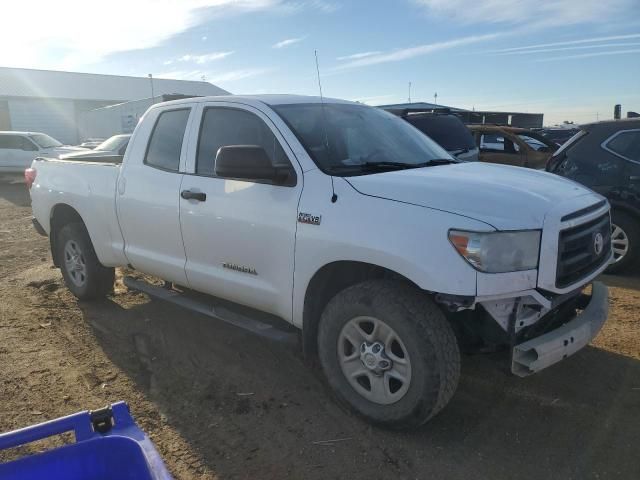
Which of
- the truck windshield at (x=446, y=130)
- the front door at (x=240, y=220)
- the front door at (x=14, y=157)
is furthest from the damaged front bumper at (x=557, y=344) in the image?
the front door at (x=14, y=157)

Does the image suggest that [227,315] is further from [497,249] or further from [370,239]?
[497,249]

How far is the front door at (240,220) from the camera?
3478 mm

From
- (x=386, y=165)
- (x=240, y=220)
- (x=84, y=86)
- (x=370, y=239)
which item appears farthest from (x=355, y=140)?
(x=84, y=86)

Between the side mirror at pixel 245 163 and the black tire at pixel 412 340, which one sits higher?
the side mirror at pixel 245 163

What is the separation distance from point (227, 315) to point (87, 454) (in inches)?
81.9

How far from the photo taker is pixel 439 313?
2922 mm

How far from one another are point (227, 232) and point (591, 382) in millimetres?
2680

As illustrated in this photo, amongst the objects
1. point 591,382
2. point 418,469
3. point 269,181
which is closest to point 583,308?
point 591,382

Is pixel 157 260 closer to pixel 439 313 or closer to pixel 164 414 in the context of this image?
pixel 164 414

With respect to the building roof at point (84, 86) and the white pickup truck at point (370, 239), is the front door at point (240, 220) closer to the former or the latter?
the white pickup truck at point (370, 239)

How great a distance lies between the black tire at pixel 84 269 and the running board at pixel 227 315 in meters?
0.50

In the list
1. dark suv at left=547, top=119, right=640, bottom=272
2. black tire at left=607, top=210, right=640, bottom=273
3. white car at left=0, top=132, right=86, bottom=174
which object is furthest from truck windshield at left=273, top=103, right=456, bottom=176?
Answer: white car at left=0, top=132, right=86, bottom=174

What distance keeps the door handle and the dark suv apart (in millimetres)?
4559

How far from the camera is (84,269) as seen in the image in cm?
545
